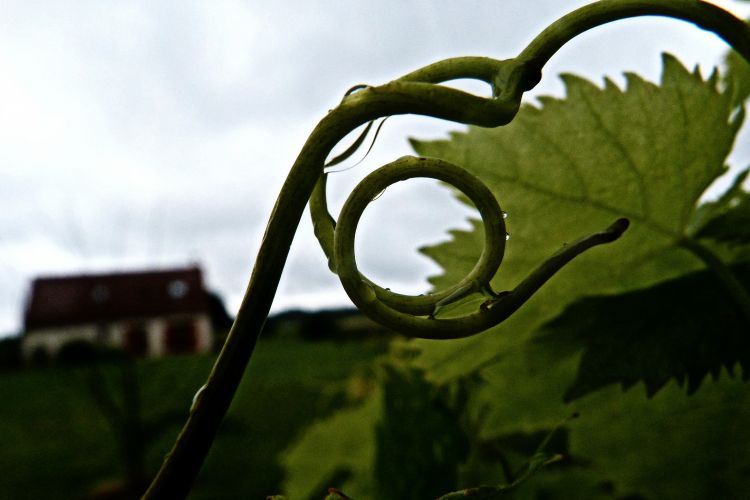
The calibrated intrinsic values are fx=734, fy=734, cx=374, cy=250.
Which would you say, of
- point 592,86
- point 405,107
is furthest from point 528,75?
point 592,86

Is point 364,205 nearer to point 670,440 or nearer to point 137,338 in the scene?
point 670,440

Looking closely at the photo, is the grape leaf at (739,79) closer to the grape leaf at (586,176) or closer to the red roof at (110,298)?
the grape leaf at (586,176)

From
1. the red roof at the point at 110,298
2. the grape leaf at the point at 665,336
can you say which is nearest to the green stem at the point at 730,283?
the grape leaf at the point at 665,336

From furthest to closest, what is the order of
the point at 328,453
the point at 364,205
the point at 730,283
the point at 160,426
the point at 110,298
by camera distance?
the point at 110,298 < the point at 160,426 < the point at 328,453 < the point at 730,283 < the point at 364,205

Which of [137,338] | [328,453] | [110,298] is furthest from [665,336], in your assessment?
[110,298]

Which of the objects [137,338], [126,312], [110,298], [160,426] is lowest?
[160,426]

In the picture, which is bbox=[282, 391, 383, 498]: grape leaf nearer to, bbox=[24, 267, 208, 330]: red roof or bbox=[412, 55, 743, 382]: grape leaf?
bbox=[412, 55, 743, 382]: grape leaf

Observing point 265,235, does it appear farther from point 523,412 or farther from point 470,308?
Result: point 523,412
